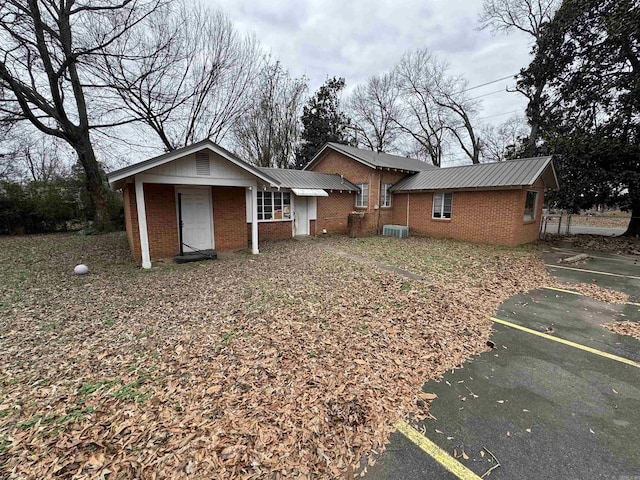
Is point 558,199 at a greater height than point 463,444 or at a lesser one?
greater

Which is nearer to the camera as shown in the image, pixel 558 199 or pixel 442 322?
pixel 442 322

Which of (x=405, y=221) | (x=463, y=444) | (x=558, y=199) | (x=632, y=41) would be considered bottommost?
(x=463, y=444)

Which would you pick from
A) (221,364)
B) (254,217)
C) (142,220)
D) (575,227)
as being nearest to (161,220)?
(142,220)

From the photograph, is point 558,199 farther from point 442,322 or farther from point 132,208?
point 132,208

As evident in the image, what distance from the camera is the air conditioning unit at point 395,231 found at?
15.2 metres

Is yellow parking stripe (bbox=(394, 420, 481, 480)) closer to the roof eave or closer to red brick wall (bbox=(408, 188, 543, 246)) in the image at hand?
the roof eave

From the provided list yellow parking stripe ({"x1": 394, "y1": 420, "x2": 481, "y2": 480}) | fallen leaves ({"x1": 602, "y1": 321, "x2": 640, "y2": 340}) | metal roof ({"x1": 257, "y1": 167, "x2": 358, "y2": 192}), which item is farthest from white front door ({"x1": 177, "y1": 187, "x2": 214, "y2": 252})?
fallen leaves ({"x1": 602, "y1": 321, "x2": 640, "y2": 340})

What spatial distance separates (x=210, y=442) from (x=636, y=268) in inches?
496

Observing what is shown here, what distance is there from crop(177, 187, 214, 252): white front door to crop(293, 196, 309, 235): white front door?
5.21 meters

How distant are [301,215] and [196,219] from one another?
5992mm

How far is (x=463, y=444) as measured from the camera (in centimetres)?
246

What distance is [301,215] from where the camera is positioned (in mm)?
14836

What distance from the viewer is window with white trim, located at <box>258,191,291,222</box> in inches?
514

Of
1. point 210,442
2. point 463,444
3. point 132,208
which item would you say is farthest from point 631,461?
point 132,208
